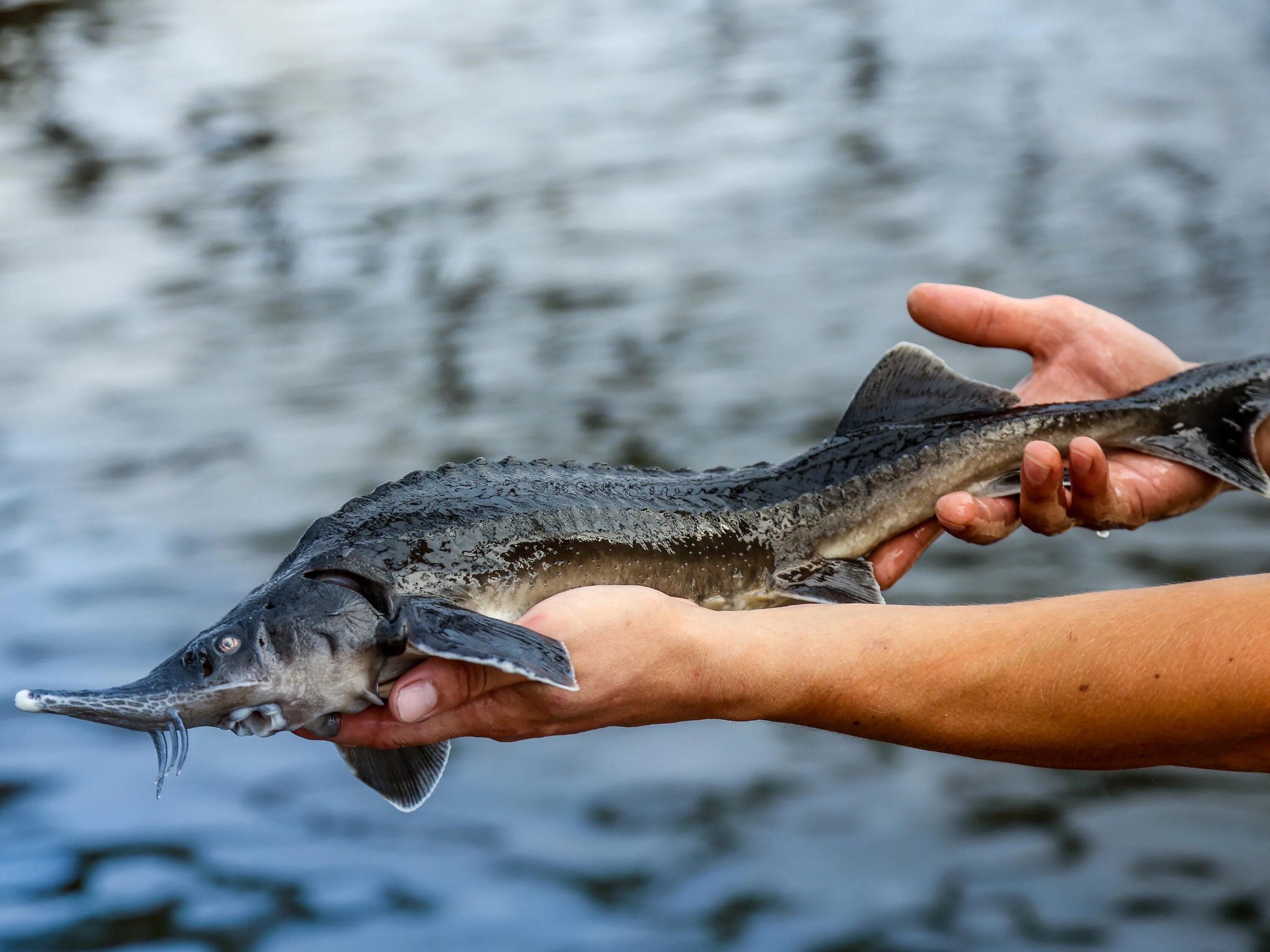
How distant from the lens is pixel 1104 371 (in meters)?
3.42

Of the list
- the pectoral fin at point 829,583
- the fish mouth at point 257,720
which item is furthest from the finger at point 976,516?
the fish mouth at point 257,720

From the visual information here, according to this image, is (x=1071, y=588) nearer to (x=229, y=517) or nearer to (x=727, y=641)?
(x=727, y=641)

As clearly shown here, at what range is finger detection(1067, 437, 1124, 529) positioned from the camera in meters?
2.87

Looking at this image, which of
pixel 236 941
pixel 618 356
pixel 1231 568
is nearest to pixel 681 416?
pixel 618 356

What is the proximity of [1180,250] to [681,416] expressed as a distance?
340 cm

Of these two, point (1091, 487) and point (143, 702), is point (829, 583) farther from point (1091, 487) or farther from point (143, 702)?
point (143, 702)

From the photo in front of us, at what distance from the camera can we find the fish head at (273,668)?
2.04 meters

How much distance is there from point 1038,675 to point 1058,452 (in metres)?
0.81

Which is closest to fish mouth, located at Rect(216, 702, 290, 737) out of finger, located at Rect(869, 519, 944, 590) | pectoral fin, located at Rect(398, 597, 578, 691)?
pectoral fin, located at Rect(398, 597, 578, 691)

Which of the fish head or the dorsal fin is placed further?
the dorsal fin

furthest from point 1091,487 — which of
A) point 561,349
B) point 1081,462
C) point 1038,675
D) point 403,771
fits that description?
point 561,349

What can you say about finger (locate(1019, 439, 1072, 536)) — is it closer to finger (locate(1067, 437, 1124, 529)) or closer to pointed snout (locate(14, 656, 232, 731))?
finger (locate(1067, 437, 1124, 529))

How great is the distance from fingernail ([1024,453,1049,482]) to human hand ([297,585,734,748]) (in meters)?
0.88

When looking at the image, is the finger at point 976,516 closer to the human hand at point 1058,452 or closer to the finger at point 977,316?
the human hand at point 1058,452
